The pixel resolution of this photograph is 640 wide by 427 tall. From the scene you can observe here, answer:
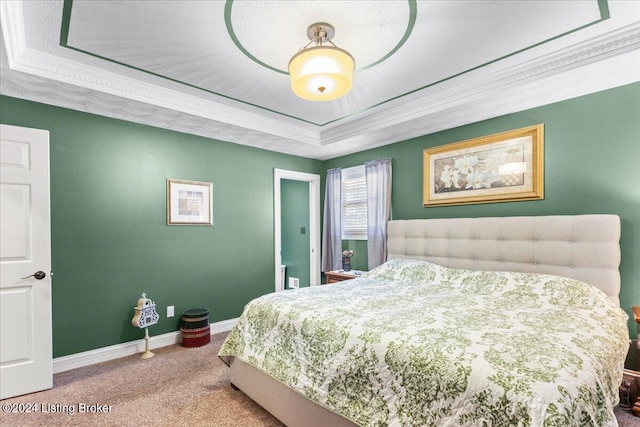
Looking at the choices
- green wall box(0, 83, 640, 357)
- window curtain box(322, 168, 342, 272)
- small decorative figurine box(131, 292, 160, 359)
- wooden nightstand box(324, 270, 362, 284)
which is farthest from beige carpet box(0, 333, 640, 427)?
window curtain box(322, 168, 342, 272)

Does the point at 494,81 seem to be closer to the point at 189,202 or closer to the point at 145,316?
the point at 189,202

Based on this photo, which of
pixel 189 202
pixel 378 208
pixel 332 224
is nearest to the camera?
pixel 189 202

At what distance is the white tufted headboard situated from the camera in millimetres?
2486

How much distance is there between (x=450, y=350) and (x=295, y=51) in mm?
2229

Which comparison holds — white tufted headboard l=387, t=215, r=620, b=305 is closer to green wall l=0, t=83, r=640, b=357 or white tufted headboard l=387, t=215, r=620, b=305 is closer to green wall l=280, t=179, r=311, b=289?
green wall l=0, t=83, r=640, b=357

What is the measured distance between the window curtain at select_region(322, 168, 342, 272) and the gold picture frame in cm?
141

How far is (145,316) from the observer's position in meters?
3.25

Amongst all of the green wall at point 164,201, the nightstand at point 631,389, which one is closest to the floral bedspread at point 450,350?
the nightstand at point 631,389

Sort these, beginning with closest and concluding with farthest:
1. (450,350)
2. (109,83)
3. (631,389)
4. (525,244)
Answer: (450,350) → (631,389) → (109,83) → (525,244)

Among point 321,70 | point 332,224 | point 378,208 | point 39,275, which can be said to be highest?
point 321,70

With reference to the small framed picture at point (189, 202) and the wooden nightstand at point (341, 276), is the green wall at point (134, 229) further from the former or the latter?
the wooden nightstand at point (341, 276)

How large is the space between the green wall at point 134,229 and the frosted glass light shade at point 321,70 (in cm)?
222

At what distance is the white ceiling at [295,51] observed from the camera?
1962mm

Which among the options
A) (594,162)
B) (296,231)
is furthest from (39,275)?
(594,162)
